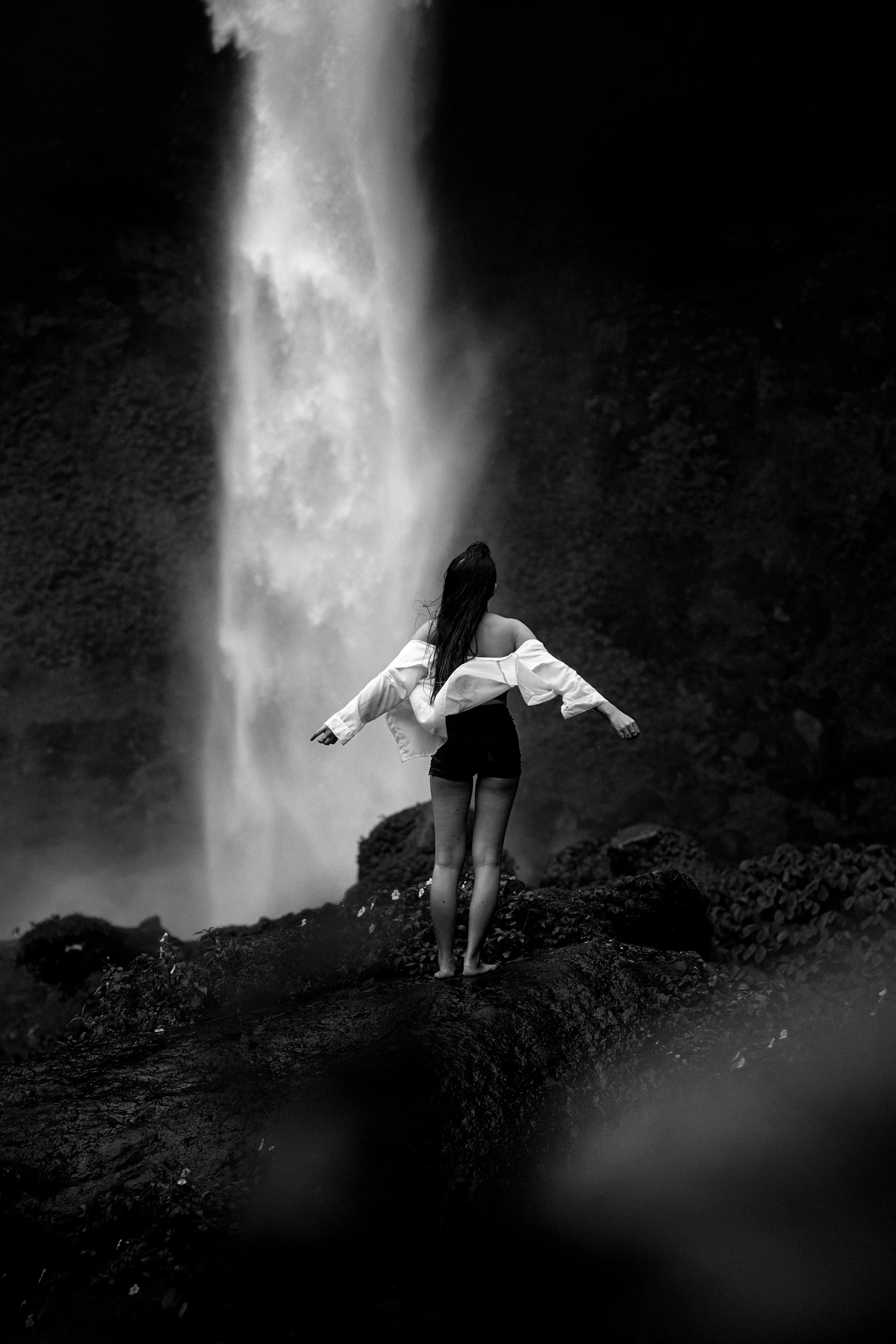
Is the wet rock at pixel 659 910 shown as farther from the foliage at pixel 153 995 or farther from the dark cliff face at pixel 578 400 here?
the dark cliff face at pixel 578 400

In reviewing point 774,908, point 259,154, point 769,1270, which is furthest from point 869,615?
point 769,1270

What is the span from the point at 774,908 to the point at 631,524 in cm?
756

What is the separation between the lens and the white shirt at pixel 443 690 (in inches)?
167

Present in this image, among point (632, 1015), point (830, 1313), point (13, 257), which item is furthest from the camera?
point (13, 257)

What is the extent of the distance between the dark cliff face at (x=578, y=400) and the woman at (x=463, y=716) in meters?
8.67

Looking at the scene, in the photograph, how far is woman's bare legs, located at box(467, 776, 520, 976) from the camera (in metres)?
4.39

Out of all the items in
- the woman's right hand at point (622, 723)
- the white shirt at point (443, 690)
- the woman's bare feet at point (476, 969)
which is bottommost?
the woman's bare feet at point (476, 969)

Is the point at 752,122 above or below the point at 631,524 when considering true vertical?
above

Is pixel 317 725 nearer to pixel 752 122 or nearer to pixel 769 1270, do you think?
pixel 752 122

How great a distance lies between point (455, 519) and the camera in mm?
14883

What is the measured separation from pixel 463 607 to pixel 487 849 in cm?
97

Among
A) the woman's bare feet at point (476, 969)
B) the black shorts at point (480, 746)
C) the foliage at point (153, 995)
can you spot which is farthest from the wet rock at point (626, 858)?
the black shorts at point (480, 746)

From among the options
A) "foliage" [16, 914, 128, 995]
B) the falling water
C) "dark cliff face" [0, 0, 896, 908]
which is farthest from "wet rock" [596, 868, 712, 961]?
the falling water

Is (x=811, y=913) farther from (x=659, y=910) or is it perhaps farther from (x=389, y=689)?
(x=389, y=689)
